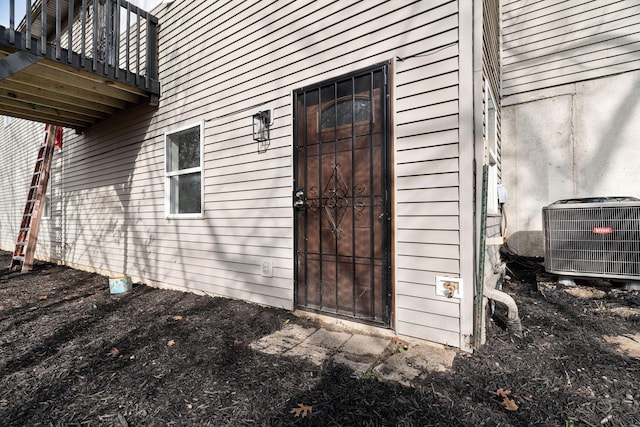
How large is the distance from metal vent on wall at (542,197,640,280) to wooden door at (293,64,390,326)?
218 cm

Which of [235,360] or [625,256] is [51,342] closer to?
[235,360]

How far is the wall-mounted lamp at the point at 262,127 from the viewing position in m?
3.47

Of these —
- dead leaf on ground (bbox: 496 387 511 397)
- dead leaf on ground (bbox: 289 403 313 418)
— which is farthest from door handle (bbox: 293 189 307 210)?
dead leaf on ground (bbox: 496 387 511 397)

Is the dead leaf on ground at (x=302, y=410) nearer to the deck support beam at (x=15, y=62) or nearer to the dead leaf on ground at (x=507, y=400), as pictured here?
the dead leaf on ground at (x=507, y=400)

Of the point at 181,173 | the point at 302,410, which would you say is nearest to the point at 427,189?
the point at 302,410

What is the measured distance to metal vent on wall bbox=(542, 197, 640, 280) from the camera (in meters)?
3.07

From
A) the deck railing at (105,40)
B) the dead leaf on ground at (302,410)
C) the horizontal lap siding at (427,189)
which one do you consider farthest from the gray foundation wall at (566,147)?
the deck railing at (105,40)

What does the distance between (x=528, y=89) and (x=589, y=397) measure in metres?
4.17

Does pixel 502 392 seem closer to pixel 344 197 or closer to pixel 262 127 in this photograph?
pixel 344 197

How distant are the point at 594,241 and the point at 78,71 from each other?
6.22 m

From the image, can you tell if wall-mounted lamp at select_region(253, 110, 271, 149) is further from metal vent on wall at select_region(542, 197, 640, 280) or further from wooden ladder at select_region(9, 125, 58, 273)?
wooden ladder at select_region(9, 125, 58, 273)

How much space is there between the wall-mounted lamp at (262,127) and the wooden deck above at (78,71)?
1.87m

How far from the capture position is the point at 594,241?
324 centimetres

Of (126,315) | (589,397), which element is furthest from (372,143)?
(126,315)
